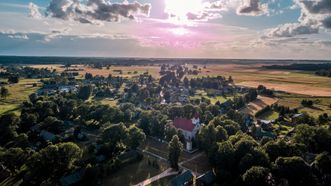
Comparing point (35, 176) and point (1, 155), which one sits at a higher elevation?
point (1, 155)

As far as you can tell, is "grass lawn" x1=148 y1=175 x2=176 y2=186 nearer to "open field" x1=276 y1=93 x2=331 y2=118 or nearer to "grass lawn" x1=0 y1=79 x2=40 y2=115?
"grass lawn" x1=0 y1=79 x2=40 y2=115

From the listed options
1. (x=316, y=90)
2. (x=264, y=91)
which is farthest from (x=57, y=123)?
(x=316, y=90)

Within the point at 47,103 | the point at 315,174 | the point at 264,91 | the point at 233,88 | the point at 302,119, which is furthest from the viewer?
the point at 233,88

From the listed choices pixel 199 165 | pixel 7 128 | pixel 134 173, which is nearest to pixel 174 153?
pixel 199 165

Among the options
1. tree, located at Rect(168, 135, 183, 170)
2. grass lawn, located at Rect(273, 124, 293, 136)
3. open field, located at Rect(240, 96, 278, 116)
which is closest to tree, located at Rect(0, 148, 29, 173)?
tree, located at Rect(168, 135, 183, 170)

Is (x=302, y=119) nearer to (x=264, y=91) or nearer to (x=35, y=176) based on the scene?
(x=264, y=91)

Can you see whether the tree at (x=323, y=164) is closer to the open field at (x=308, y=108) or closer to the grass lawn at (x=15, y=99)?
Result: the open field at (x=308, y=108)

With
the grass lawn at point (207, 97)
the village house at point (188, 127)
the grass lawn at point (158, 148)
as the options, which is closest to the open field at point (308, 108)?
the grass lawn at point (207, 97)

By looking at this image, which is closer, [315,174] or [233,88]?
[315,174]
